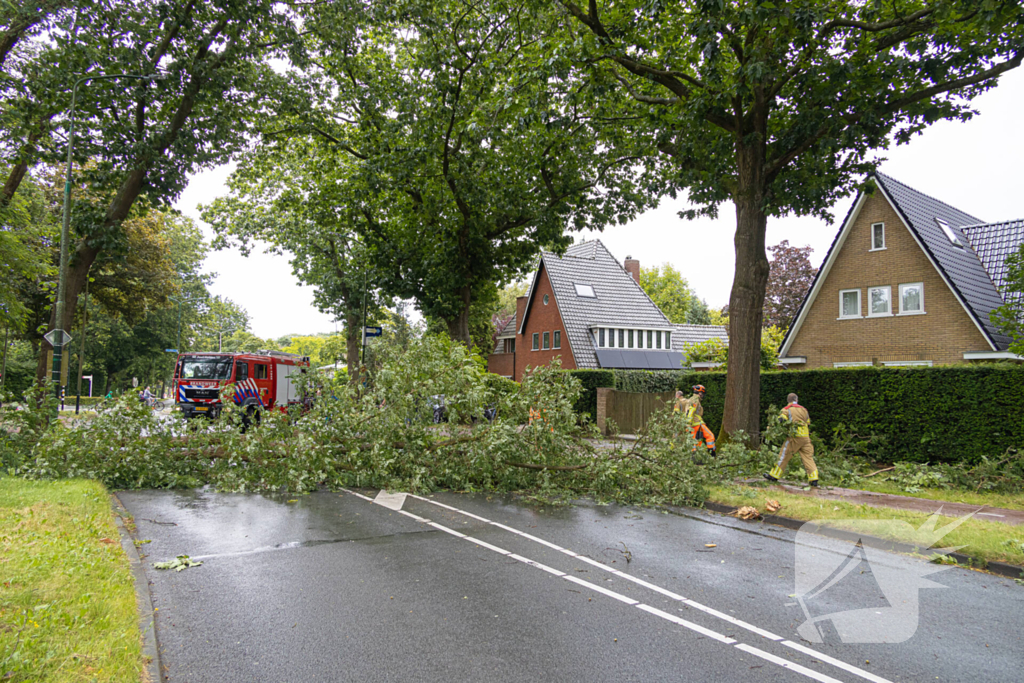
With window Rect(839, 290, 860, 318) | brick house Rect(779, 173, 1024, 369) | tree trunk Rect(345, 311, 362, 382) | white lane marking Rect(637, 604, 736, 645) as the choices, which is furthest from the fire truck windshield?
window Rect(839, 290, 860, 318)

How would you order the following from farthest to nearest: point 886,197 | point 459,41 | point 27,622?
point 886,197 → point 459,41 → point 27,622

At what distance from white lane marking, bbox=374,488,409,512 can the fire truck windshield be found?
1573 cm

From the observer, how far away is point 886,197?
22.9 meters

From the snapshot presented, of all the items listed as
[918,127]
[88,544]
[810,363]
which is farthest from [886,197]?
[88,544]

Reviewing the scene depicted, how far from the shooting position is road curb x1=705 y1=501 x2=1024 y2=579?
649 centimetres

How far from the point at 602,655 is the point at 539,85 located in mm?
11119

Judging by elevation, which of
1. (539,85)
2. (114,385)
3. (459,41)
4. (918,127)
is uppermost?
(459,41)

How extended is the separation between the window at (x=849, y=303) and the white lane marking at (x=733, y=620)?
2194 cm

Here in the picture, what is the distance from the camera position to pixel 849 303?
24016mm

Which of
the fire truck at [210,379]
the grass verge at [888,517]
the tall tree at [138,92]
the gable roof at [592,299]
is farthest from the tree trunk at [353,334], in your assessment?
the grass verge at [888,517]

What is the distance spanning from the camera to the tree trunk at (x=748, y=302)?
1299cm

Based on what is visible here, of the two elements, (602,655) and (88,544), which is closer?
→ (602,655)

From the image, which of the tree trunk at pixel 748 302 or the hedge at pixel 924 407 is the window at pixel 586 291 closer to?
the hedge at pixel 924 407

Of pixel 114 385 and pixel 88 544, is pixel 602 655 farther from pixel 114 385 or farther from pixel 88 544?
pixel 114 385
